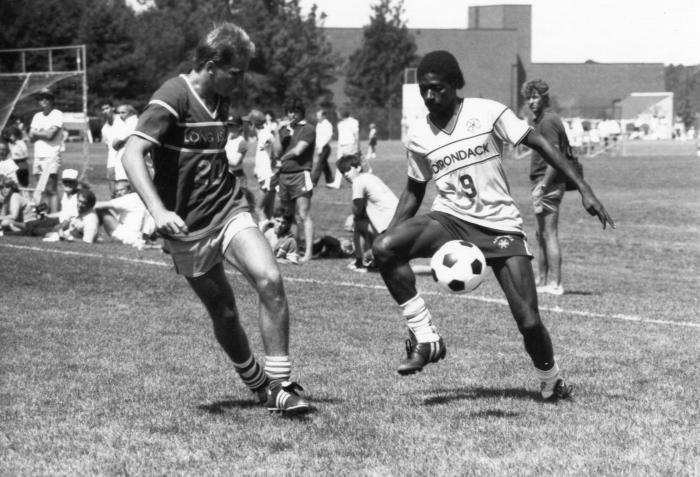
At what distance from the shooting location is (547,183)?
38.3 ft

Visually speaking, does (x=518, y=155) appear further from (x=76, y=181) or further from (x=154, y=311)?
(x=154, y=311)

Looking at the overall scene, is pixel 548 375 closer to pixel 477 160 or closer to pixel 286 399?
pixel 477 160

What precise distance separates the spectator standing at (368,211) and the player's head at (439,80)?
744 cm

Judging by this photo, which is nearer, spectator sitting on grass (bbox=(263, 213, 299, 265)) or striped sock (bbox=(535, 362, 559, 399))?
striped sock (bbox=(535, 362, 559, 399))

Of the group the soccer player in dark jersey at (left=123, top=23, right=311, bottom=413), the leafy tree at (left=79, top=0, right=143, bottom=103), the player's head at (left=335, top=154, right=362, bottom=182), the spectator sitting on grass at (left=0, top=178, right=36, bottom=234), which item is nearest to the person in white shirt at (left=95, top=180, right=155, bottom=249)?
the spectator sitting on grass at (left=0, top=178, right=36, bottom=234)

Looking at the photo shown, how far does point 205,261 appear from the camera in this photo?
19.6 ft

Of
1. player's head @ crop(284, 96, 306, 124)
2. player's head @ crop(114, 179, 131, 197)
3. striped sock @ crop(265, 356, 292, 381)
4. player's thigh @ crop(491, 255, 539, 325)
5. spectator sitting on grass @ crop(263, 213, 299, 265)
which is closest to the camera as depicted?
striped sock @ crop(265, 356, 292, 381)

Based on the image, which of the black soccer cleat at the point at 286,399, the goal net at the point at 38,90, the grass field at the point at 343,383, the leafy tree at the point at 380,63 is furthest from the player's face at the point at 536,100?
the leafy tree at the point at 380,63

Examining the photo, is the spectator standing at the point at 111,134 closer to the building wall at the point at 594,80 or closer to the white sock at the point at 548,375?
Answer: the white sock at the point at 548,375

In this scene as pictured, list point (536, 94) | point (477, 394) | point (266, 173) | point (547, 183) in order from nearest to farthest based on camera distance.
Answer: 1. point (477, 394)
2. point (536, 94)
3. point (547, 183)
4. point (266, 173)

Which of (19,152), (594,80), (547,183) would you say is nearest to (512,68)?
(594,80)

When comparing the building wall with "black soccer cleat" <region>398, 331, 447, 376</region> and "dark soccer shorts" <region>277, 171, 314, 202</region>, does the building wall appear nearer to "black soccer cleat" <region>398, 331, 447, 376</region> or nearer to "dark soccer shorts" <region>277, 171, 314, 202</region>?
"dark soccer shorts" <region>277, 171, 314, 202</region>

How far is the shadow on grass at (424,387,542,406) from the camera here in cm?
654

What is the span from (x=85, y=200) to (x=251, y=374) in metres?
11.1
